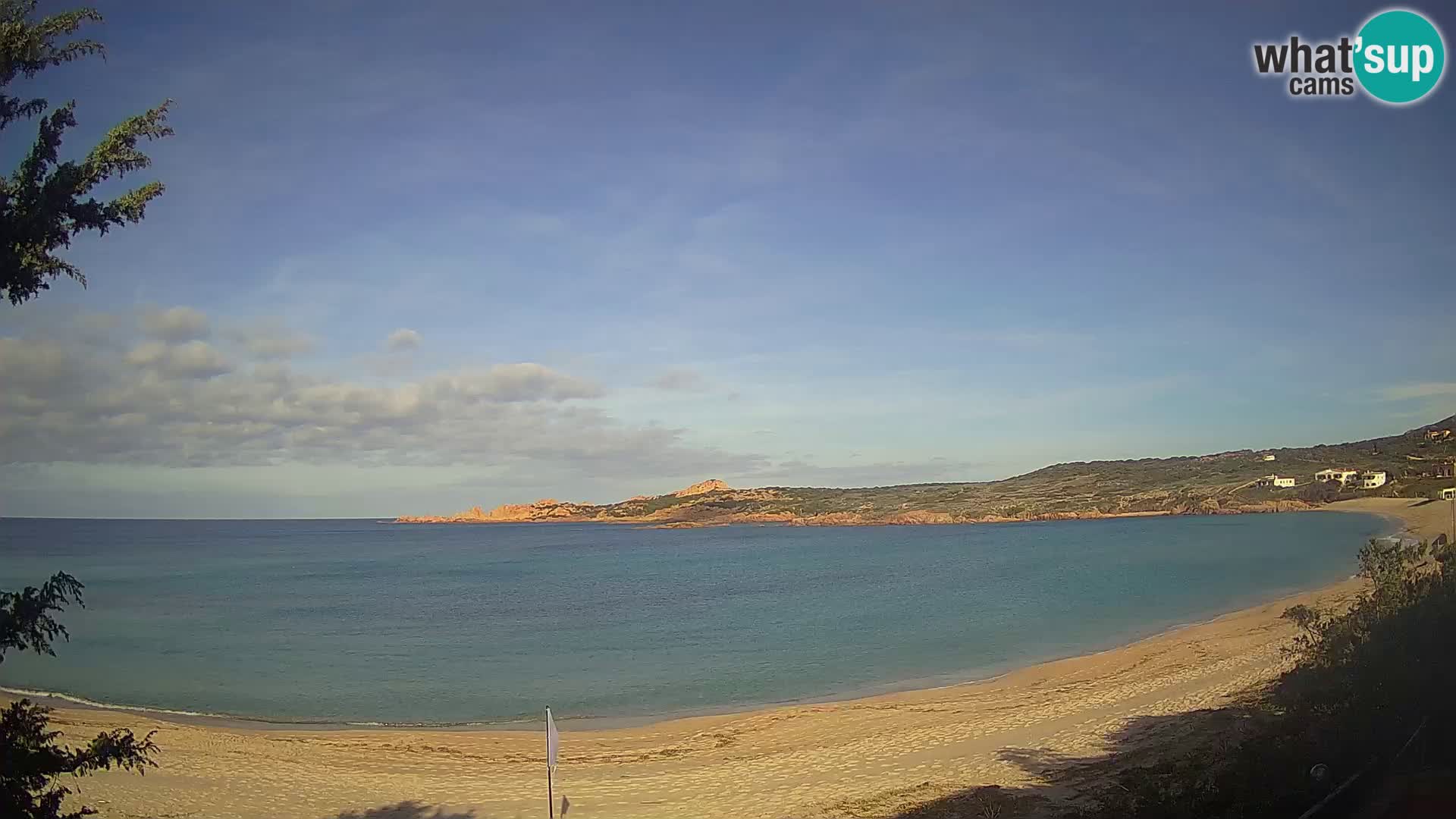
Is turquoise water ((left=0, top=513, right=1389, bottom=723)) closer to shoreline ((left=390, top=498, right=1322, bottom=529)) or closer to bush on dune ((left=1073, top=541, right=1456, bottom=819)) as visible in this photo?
bush on dune ((left=1073, top=541, right=1456, bottom=819))

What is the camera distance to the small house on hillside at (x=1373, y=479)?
12.4 meters

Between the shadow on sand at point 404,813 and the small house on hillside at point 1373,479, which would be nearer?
the shadow on sand at point 404,813

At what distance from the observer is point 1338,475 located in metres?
14.8

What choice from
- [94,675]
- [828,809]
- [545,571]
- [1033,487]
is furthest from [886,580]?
[1033,487]

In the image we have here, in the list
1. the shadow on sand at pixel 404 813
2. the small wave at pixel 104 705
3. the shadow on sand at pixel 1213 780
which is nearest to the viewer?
the shadow on sand at pixel 1213 780

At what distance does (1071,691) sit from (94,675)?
2749 centimetres

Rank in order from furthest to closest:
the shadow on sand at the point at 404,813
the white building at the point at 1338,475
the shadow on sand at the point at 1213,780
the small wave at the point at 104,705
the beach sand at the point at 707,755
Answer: the small wave at the point at 104,705, the white building at the point at 1338,475, the beach sand at the point at 707,755, the shadow on sand at the point at 404,813, the shadow on sand at the point at 1213,780

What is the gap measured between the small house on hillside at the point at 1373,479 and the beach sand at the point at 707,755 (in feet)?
1.26

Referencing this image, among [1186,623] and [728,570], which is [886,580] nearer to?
[728,570]

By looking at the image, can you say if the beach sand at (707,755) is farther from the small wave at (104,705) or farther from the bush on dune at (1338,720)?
the bush on dune at (1338,720)

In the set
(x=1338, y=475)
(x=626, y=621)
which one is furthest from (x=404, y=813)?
(x=626, y=621)

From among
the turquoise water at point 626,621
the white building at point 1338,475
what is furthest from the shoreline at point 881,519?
the white building at point 1338,475

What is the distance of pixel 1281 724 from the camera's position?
941 centimetres

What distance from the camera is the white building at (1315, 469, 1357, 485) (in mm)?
13914
